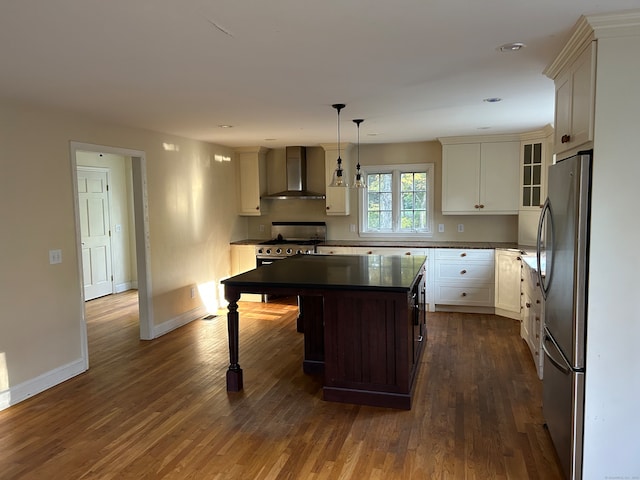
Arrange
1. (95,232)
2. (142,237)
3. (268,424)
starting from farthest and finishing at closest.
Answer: (95,232) → (142,237) → (268,424)

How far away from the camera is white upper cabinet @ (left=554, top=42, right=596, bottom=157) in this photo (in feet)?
6.79

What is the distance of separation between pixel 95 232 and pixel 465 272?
546cm

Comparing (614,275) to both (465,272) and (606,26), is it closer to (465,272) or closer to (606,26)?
(606,26)

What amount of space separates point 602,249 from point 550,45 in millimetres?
1082

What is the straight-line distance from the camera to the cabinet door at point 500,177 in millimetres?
5641

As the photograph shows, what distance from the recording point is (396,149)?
642 centimetres

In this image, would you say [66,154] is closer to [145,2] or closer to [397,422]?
[145,2]

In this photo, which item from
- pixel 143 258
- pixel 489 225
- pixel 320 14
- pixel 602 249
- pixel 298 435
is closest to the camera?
pixel 320 14

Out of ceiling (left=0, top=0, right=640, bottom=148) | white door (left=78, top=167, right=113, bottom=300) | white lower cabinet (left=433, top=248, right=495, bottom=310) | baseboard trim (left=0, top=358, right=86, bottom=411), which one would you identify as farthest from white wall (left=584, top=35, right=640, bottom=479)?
white door (left=78, top=167, right=113, bottom=300)

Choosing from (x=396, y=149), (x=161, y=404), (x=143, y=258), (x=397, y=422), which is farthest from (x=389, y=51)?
(x=396, y=149)

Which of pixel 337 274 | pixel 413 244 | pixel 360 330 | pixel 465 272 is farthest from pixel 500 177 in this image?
pixel 360 330

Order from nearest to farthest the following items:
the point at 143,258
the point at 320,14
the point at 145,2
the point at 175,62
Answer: the point at 145,2 → the point at 320,14 → the point at 175,62 → the point at 143,258

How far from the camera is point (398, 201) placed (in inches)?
255

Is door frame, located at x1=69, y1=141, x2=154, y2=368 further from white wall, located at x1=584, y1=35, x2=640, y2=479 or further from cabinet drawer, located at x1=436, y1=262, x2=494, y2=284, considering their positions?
white wall, located at x1=584, y1=35, x2=640, y2=479
